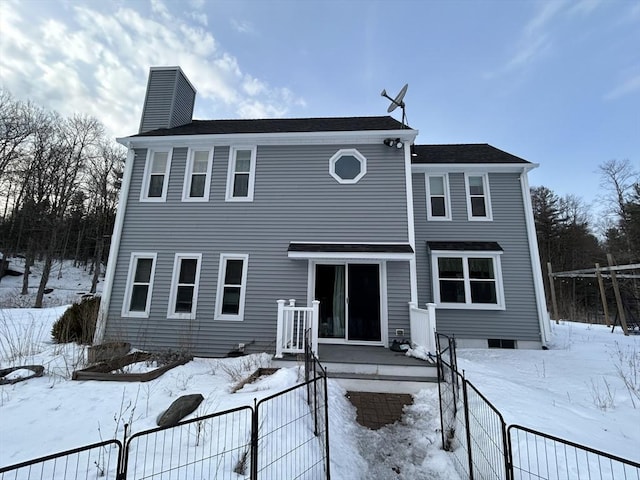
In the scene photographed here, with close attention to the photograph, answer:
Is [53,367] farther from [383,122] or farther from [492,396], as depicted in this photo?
[383,122]

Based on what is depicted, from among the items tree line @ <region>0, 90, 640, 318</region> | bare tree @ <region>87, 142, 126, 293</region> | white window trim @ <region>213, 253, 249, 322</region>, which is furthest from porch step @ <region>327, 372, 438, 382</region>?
bare tree @ <region>87, 142, 126, 293</region>

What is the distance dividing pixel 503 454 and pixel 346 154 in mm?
7404

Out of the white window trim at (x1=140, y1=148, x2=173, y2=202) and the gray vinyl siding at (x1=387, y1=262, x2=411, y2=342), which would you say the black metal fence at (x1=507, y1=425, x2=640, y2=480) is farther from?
the white window trim at (x1=140, y1=148, x2=173, y2=202)

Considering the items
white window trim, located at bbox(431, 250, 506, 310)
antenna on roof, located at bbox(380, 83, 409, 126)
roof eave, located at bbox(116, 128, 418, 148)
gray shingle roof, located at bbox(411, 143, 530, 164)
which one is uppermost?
antenna on roof, located at bbox(380, 83, 409, 126)

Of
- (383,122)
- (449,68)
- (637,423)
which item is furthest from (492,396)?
(449,68)

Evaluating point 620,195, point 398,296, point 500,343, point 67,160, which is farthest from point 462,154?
point 67,160

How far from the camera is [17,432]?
324cm

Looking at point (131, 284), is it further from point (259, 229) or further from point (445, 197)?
point (445, 197)

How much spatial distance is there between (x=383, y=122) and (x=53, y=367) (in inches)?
439

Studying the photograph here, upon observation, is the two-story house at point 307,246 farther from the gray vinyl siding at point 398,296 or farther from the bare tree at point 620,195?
the bare tree at point 620,195

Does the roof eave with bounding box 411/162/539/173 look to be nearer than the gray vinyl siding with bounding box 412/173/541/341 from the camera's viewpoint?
No

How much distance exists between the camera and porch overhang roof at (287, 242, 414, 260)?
6.82 meters

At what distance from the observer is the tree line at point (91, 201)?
60.4 feet

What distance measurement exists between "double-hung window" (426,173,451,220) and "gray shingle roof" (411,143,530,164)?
2.13 ft
